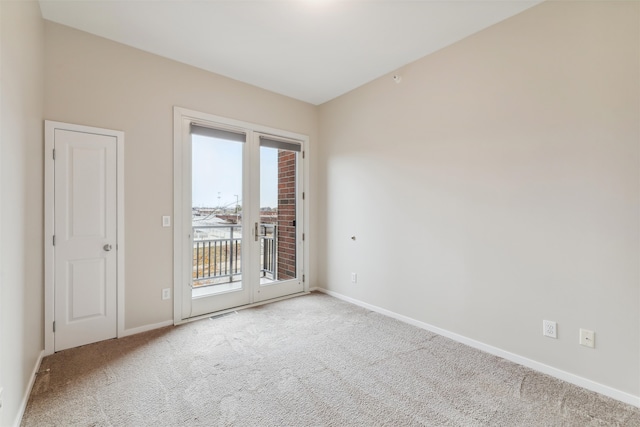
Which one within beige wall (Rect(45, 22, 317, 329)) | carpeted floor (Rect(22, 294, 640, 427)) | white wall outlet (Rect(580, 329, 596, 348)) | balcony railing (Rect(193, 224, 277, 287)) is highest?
beige wall (Rect(45, 22, 317, 329))

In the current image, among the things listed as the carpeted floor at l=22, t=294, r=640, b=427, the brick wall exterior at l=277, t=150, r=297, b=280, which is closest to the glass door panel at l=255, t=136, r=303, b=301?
the brick wall exterior at l=277, t=150, r=297, b=280

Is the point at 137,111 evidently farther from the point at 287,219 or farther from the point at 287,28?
the point at 287,219

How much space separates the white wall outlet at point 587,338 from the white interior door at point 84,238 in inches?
153

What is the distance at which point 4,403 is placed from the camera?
138cm

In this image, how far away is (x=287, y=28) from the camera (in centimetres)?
252

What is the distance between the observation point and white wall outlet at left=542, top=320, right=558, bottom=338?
2125mm

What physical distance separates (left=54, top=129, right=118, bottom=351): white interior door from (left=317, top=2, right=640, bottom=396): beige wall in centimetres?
277

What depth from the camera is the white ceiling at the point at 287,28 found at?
224 centimetres

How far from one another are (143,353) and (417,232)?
2820mm

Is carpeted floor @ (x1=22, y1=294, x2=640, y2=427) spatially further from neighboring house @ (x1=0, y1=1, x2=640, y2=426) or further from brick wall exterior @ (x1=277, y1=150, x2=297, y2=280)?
brick wall exterior @ (x1=277, y1=150, x2=297, y2=280)

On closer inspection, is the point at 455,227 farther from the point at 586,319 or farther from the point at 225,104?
the point at 225,104

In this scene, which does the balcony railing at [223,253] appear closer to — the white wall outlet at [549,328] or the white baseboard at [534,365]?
the white baseboard at [534,365]

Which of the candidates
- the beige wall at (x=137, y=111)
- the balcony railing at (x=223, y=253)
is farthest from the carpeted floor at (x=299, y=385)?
the balcony railing at (x=223, y=253)

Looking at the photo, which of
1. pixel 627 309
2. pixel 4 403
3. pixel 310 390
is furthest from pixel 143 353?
pixel 627 309
